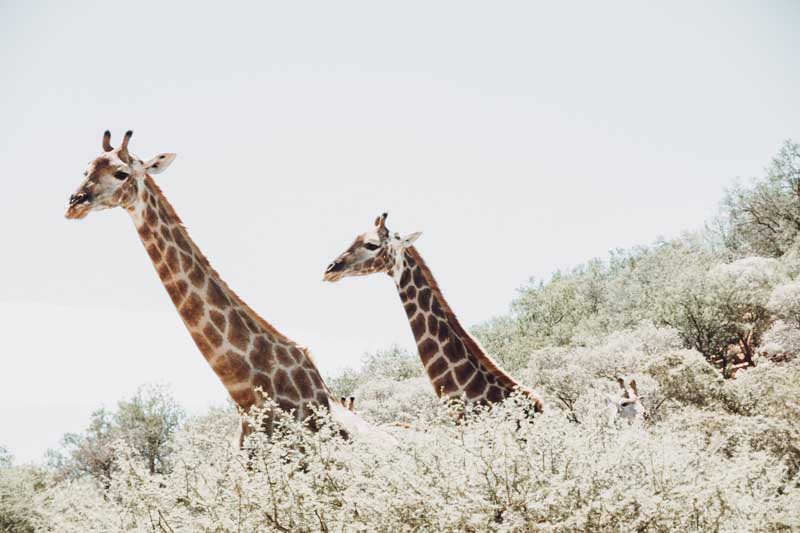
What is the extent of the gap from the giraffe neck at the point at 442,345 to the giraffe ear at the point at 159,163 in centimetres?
301

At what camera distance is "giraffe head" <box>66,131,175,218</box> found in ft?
18.8

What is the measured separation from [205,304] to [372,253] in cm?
239

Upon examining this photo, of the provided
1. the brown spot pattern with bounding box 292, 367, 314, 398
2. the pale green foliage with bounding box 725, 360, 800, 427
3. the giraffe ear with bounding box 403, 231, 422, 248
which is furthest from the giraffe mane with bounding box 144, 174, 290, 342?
the pale green foliage with bounding box 725, 360, 800, 427

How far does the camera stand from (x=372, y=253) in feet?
25.3

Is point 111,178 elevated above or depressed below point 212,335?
above

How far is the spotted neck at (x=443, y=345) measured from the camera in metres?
7.22

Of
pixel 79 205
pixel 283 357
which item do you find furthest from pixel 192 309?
pixel 79 205

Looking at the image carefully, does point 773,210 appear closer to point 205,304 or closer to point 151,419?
point 151,419

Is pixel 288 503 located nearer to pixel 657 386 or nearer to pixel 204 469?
pixel 204 469

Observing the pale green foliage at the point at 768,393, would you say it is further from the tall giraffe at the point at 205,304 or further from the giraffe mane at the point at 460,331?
the tall giraffe at the point at 205,304

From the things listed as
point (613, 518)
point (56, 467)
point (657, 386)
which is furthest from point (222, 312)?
point (56, 467)

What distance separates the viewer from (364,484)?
390cm

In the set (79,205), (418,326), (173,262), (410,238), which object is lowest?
(418,326)

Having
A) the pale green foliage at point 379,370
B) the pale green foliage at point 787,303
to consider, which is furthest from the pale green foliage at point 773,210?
the pale green foliage at point 379,370
